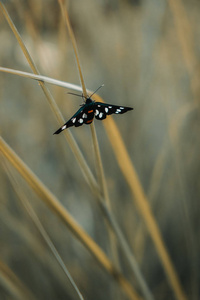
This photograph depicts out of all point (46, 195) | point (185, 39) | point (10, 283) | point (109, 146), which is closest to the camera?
point (46, 195)

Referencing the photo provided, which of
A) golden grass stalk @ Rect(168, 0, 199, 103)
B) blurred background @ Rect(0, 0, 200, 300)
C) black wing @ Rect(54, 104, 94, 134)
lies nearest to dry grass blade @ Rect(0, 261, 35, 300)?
blurred background @ Rect(0, 0, 200, 300)

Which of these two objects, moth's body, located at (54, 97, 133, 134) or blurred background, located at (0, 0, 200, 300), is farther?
blurred background, located at (0, 0, 200, 300)

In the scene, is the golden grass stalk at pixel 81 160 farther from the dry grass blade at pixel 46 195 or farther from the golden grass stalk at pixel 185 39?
the golden grass stalk at pixel 185 39

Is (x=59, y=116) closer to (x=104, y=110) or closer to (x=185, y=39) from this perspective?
(x=104, y=110)

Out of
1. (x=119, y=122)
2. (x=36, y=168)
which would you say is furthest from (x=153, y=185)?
(x=36, y=168)

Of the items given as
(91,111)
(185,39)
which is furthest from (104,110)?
(185,39)

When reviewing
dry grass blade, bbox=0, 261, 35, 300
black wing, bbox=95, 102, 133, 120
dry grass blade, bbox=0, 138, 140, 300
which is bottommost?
dry grass blade, bbox=0, 261, 35, 300

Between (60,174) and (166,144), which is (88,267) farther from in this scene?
(166,144)

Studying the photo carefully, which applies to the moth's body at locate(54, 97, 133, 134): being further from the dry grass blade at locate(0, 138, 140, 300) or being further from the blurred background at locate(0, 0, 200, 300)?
the blurred background at locate(0, 0, 200, 300)
